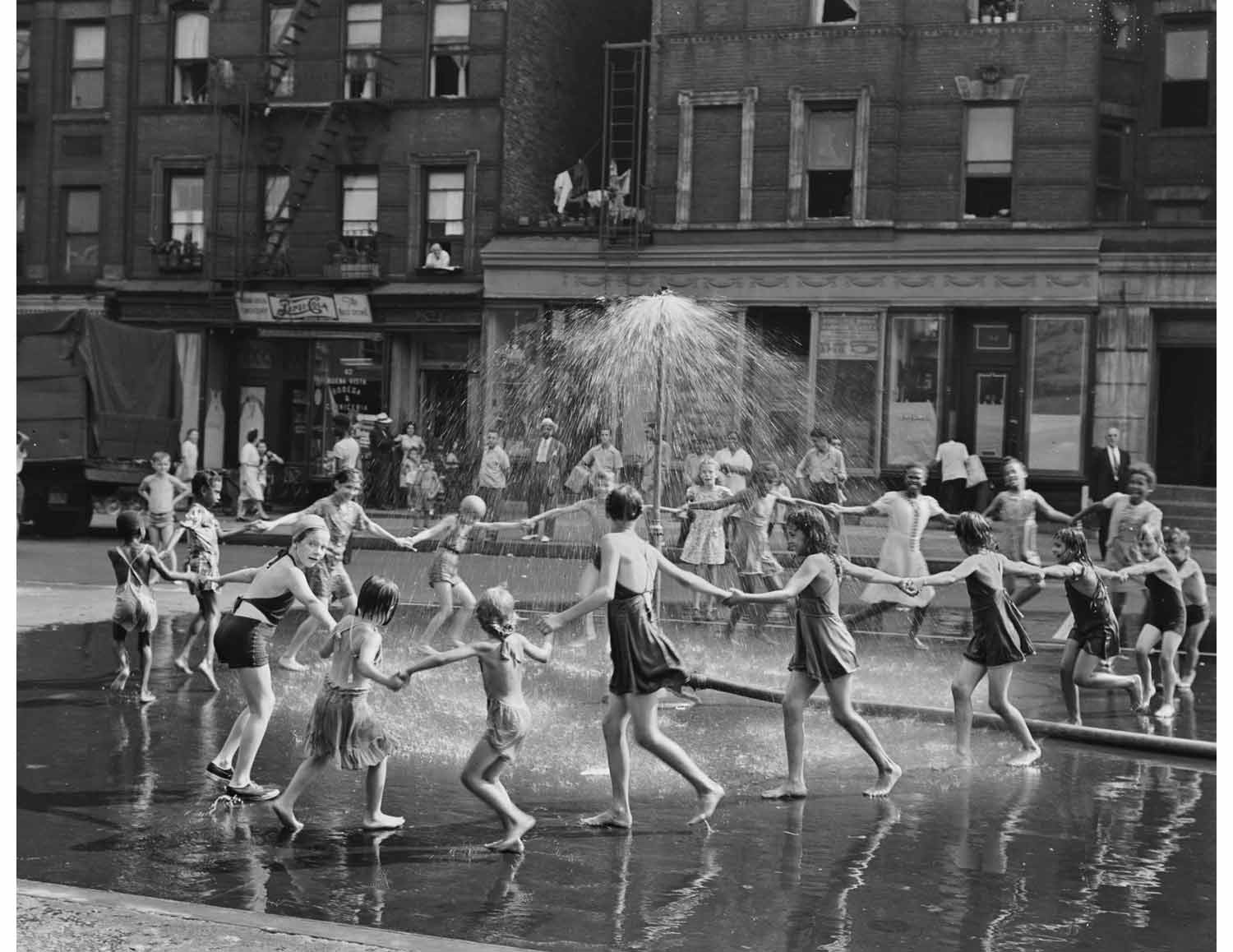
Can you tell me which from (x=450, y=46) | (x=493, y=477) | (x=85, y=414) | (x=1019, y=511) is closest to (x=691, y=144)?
(x=450, y=46)

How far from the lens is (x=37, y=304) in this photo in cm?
3553

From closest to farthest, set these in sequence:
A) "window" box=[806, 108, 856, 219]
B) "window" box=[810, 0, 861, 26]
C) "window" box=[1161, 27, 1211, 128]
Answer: "window" box=[1161, 27, 1211, 128]
"window" box=[810, 0, 861, 26]
"window" box=[806, 108, 856, 219]

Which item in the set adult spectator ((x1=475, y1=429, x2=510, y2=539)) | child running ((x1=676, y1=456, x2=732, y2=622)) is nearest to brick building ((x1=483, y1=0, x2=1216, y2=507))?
adult spectator ((x1=475, y1=429, x2=510, y2=539))

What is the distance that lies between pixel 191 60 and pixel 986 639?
96.9 feet

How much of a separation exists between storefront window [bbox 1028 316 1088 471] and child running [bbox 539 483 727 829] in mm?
21773

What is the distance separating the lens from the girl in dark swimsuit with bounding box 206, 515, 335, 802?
8617 mm

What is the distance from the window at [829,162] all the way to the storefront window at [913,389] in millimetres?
2740

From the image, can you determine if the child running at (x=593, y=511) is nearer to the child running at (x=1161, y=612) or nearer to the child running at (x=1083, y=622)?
the child running at (x=1083, y=622)

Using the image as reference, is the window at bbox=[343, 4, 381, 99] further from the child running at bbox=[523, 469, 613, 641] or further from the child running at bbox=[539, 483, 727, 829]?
the child running at bbox=[539, 483, 727, 829]

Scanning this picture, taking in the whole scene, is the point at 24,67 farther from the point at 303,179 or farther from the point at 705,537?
the point at 705,537

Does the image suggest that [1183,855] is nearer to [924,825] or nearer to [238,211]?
[924,825]

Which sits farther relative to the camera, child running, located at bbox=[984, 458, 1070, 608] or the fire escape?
the fire escape

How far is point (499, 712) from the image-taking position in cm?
773

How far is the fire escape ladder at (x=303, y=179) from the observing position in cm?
3328
